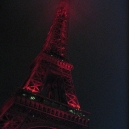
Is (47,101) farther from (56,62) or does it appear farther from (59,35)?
(59,35)

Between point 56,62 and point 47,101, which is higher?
point 56,62

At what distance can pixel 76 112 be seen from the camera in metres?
18.7

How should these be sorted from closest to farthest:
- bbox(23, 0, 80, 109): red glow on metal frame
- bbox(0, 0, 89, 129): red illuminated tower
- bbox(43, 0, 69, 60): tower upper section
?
bbox(0, 0, 89, 129): red illuminated tower → bbox(23, 0, 80, 109): red glow on metal frame → bbox(43, 0, 69, 60): tower upper section

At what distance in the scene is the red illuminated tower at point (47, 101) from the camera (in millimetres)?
16641

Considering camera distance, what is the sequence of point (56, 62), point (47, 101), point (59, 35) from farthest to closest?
point (59, 35) < point (56, 62) < point (47, 101)

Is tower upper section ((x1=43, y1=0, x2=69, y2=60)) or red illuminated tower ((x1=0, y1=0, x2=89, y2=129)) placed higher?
tower upper section ((x1=43, y1=0, x2=69, y2=60))

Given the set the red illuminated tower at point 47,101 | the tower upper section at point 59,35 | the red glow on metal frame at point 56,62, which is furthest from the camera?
the tower upper section at point 59,35

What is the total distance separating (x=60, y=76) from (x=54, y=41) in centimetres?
610

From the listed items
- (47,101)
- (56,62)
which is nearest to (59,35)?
(56,62)

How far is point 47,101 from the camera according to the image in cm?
1819

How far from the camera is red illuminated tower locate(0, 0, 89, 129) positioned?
16.6 m

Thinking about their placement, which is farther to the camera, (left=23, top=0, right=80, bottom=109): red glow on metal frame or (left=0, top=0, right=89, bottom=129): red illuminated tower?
(left=23, top=0, right=80, bottom=109): red glow on metal frame

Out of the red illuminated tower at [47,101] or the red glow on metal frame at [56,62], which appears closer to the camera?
the red illuminated tower at [47,101]

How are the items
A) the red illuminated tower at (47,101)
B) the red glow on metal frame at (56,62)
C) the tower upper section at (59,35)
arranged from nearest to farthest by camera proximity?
the red illuminated tower at (47,101) < the red glow on metal frame at (56,62) < the tower upper section at (59,35)
